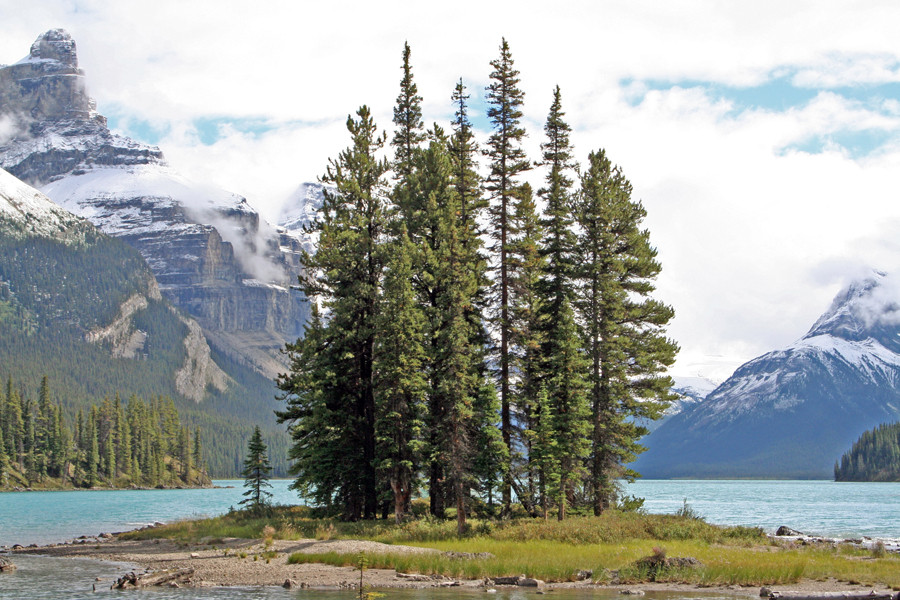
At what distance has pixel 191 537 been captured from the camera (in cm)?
4722

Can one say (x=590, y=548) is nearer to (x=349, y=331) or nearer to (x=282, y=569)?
(x=282, y=569)

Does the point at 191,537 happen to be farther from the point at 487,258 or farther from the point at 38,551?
the point at 487,258

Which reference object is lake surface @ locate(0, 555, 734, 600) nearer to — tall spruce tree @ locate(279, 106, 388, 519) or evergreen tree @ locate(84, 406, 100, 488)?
tall spruce tree @ locate(279, 106, 388, 519)

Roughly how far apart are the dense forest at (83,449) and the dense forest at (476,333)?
4867 inches

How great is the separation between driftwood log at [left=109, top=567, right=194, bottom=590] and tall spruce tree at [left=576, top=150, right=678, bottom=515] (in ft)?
79.9

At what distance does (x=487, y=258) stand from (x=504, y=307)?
10.8ft

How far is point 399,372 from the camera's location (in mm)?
44094

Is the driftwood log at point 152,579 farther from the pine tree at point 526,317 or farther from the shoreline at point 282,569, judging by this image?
the pine tree at point 526,317

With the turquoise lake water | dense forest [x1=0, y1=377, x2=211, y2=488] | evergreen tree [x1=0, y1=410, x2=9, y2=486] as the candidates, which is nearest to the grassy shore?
the turquoise lake water

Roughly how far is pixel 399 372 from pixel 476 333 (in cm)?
787

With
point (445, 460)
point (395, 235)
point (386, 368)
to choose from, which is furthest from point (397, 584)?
point (395, 235)

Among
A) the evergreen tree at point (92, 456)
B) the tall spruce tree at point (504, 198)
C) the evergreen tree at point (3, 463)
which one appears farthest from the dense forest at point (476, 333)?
the evergreen tree at point (92, 456)

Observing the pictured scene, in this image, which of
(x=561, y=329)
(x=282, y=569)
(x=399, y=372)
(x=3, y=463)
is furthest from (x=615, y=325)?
(x=3, y=463)

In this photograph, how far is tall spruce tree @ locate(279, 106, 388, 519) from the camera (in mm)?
49094
